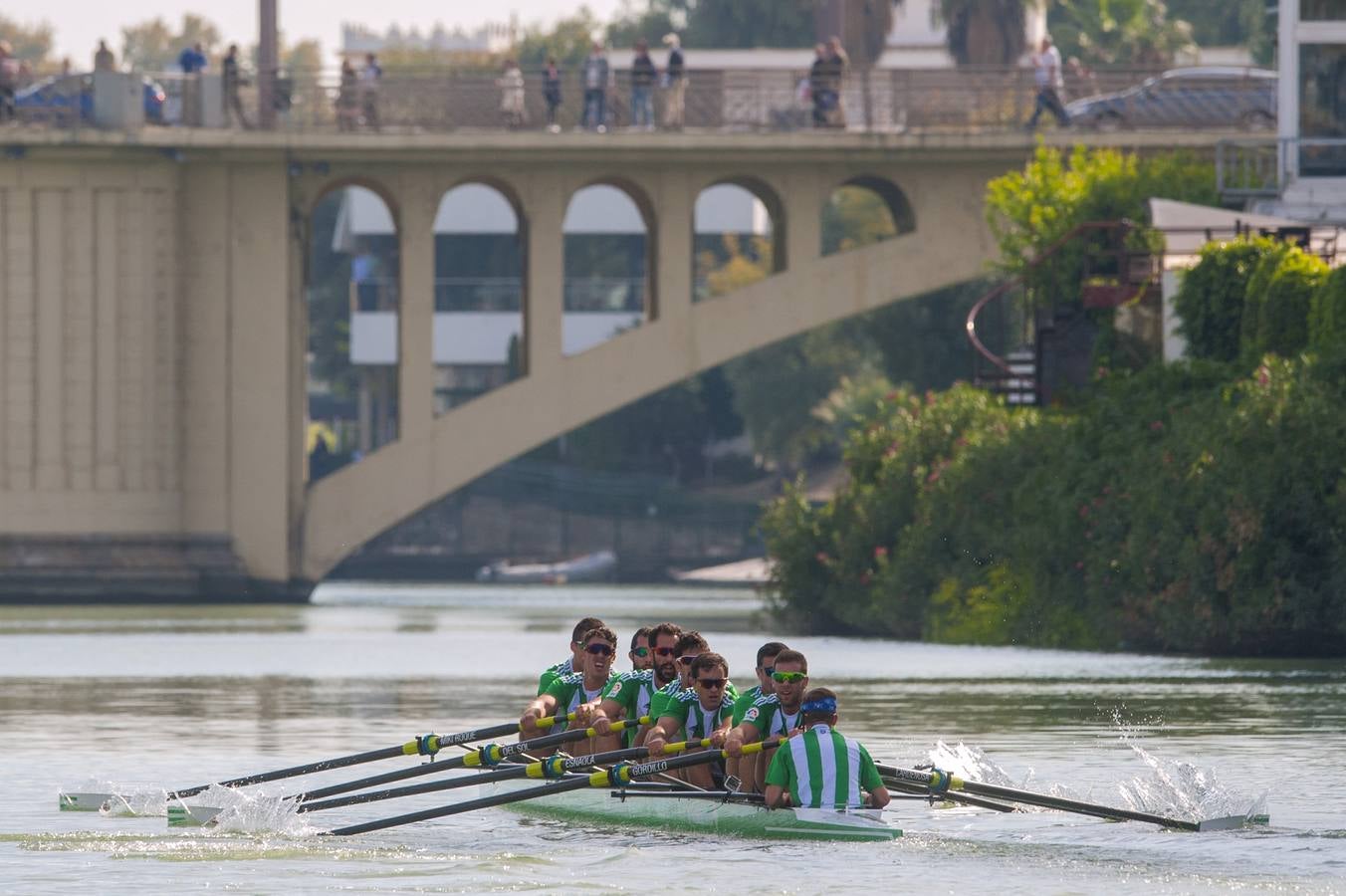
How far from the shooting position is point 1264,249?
4575 cm

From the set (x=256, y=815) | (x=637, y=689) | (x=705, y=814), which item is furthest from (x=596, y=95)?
(x=705, y=814)

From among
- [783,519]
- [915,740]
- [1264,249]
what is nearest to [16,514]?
[783,519]

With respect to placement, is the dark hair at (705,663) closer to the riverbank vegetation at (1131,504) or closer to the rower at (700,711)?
the rower at (700,711)

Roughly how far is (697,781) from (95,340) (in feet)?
131

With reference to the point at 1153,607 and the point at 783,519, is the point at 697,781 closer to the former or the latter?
the point at 1153,607

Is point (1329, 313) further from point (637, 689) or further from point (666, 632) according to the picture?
point (666, 632)

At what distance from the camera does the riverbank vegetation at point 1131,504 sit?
129 ft

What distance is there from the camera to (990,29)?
80.9 m

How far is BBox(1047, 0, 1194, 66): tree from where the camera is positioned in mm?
84500

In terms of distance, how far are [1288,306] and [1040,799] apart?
77.7 feet

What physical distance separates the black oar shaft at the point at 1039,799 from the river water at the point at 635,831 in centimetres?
19

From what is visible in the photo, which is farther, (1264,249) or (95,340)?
(95,340)

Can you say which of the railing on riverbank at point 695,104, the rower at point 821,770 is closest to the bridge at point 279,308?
the railing on riverbank at point 695,104

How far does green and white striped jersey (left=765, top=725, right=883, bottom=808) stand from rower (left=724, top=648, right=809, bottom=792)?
1.02 feet
